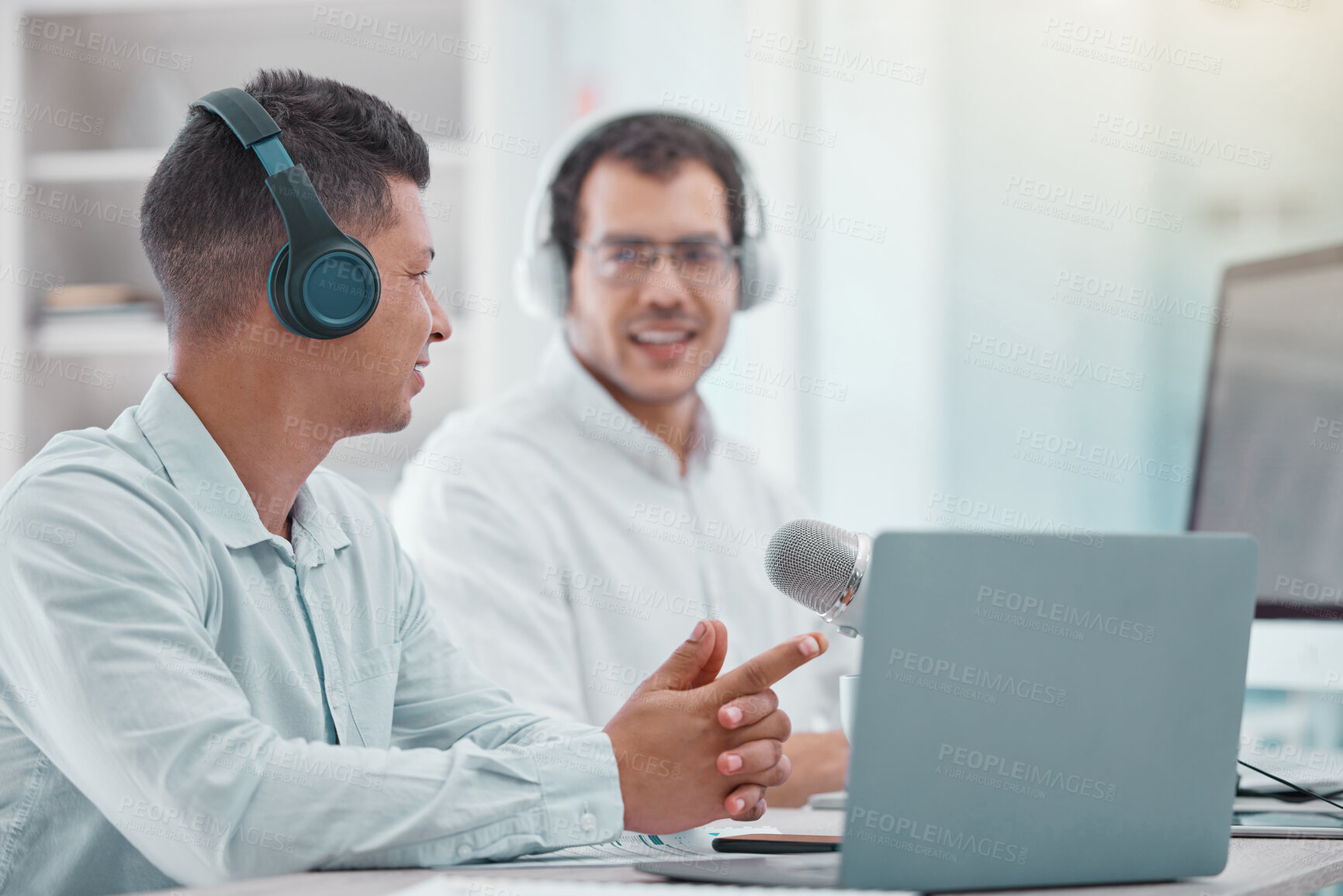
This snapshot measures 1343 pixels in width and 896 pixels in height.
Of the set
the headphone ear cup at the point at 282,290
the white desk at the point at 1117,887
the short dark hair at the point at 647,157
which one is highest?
the short dark hair at the point at 647,157

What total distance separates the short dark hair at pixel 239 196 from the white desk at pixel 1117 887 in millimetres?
493

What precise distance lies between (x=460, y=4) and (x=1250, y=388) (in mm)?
1904

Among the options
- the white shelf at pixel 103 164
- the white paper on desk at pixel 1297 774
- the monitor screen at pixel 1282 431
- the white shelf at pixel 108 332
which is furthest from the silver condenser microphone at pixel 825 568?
the white shelf at pixel 108 332

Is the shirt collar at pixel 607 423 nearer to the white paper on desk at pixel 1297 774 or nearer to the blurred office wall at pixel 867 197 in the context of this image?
the blurred office wall at pixel 867 197

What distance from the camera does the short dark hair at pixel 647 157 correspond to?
1.80 m

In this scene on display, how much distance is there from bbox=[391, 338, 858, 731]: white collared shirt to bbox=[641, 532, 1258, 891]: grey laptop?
835mm

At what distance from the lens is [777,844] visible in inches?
34.5

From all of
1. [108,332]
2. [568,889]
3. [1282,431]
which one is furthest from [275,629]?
[108,332]

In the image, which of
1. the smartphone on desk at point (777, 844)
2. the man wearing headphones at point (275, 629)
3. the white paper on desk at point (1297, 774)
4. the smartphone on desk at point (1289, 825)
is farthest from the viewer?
the white paper on desk at point (1297, 774)

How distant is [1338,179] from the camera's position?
6.48 feet

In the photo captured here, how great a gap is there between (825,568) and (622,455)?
0.90 meters

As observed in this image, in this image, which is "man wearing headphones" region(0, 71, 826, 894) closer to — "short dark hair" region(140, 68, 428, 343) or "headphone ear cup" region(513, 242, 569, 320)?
"short dark hair" region(140, 68, 428, 343)

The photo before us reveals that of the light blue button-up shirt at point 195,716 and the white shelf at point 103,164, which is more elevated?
the white shelf at point 103,164

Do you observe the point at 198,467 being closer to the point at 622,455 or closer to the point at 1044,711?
the point at 1044,711
